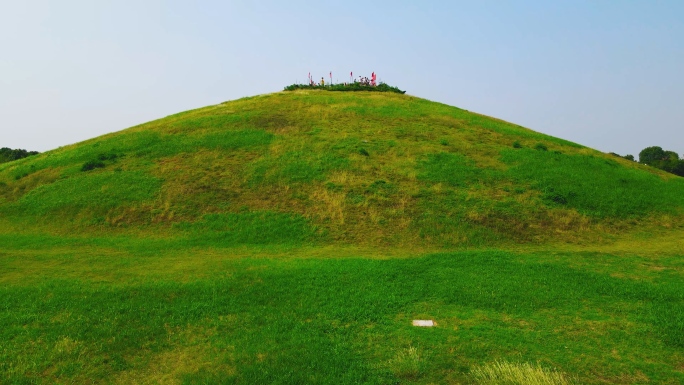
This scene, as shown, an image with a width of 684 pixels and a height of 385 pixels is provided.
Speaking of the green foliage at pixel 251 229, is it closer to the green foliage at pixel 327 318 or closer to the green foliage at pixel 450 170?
the green foliage at pixel 327 318

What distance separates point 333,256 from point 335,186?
614cm

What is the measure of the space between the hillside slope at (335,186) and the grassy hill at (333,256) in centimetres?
11

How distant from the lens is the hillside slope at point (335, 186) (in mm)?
16156

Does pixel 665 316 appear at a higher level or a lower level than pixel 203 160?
lower

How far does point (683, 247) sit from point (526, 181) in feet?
21.5

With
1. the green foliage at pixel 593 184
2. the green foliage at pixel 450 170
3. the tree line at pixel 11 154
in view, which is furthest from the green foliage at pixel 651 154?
the tree line at pixel 11 154

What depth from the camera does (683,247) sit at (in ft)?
48.4

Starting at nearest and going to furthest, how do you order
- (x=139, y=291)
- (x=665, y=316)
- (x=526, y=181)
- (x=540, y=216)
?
1. (x=665, y=316)
2. (x=139, y=291)
3. (x=540, y=216)
4. (x=526, y=181)

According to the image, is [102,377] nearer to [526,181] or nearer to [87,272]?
[87,272]

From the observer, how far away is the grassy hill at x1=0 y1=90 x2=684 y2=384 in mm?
7125

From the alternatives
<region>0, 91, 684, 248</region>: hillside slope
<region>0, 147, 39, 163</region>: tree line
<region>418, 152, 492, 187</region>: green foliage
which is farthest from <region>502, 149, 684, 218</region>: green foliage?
<region>0, 147, 39, 163</region>: tree line

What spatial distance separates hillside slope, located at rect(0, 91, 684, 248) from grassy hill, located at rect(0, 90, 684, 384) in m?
0.11

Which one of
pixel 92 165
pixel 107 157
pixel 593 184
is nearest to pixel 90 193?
pixel 92 165

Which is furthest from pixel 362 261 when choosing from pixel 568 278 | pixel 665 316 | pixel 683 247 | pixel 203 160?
pixel 203 160
